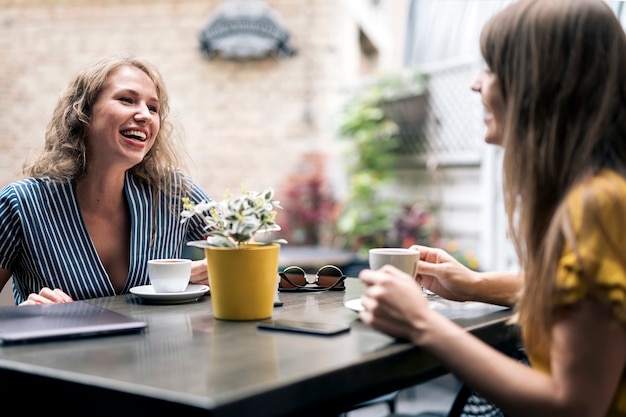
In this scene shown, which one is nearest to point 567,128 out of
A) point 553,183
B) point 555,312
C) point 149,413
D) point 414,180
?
point 553,183

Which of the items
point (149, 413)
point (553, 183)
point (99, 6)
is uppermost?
point (99, 6)

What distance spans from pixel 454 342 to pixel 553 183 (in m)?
0.26

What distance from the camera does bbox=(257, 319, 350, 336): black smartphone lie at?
43.4 inches

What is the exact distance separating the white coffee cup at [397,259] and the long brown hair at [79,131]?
0.90m

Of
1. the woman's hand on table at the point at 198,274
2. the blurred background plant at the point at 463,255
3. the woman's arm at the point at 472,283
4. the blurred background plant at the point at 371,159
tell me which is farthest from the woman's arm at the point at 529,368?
the blurred background plant at the point at 371,159

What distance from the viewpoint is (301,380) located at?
32.9 inches

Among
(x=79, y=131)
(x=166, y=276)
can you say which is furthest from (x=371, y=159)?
(x=166, y=276)

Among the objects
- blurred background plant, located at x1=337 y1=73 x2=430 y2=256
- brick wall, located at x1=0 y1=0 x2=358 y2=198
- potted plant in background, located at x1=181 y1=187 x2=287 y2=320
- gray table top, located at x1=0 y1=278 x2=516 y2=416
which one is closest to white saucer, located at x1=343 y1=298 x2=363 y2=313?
gray table top, located at x1=0 y1=278 x2=516 y2=416

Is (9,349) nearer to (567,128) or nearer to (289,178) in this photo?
(567,128)

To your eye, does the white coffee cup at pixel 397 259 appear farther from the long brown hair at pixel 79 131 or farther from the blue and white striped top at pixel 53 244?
the long brown hair at pixel 79 131

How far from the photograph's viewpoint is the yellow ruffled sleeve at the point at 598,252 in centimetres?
86

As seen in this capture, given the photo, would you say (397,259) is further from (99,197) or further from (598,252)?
(99,197)

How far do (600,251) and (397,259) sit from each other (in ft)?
1.51

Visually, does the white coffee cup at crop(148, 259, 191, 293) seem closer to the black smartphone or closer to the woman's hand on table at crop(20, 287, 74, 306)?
the woman's hand on table at crop(20, 287, 74, 306)
